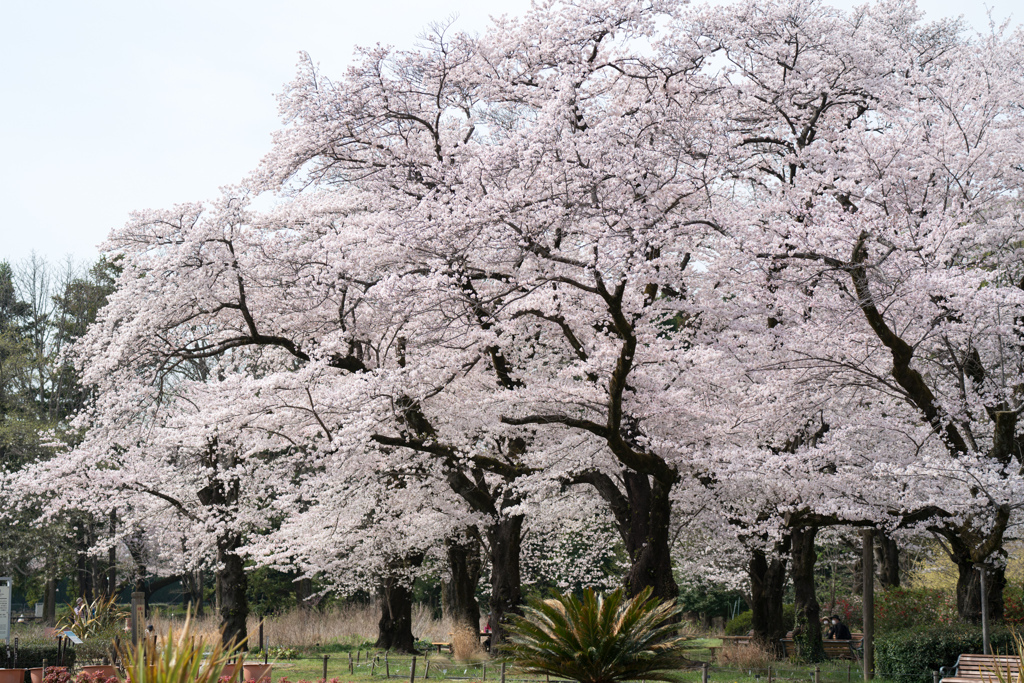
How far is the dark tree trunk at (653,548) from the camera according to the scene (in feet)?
48.2

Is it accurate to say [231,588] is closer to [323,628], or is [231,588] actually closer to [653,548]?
[323,628]

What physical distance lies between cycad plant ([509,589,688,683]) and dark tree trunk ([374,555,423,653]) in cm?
1228

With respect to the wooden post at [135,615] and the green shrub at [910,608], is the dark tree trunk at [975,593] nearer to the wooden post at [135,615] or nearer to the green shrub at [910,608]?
the green shrub at [910,608]

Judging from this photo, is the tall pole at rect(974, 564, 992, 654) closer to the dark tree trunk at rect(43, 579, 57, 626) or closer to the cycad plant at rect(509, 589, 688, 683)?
the cycad plant at rect(509, 589, 688, 683)

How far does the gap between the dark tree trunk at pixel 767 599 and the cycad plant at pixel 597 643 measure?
9794 millimetres

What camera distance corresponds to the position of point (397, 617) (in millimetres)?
22078

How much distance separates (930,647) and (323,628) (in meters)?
16.8

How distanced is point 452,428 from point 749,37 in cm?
905

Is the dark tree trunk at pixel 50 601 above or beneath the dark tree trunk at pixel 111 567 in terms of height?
beneath

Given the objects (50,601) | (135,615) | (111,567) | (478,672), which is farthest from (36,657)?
(50,601)

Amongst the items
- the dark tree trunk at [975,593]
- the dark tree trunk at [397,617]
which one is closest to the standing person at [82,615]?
the dark tree trunk at [397,617]

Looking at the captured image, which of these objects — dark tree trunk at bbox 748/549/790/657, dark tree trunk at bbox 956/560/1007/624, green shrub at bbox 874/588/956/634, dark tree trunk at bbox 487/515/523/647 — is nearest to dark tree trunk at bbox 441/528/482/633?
dark tree trunk at bbox 487/515/523/647

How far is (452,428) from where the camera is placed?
53.1 feet

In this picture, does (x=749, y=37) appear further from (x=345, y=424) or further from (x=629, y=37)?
(x=345, y=424)
